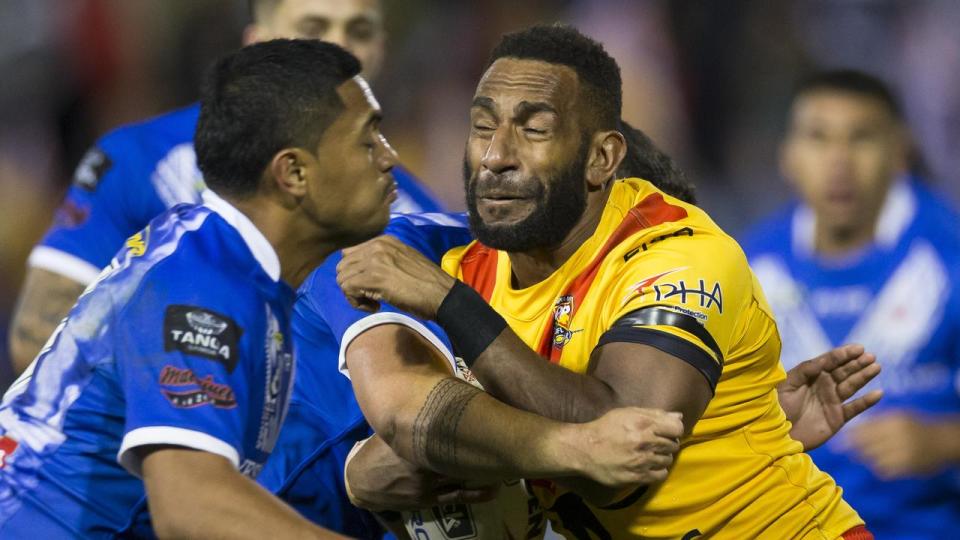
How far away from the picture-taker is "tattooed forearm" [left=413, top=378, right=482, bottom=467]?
3.48 metres

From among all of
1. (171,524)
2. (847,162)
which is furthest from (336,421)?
(847,162)

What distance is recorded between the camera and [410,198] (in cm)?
543

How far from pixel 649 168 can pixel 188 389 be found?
5.70 feet

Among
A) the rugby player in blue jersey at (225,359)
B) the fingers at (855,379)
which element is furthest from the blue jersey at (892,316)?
the rugby player in blue jersey at (225,359)

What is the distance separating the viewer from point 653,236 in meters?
3.76

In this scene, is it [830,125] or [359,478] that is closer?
[359,478]

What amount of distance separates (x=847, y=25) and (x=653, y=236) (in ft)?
15.3

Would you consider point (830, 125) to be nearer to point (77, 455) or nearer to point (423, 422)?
point (423, 422)

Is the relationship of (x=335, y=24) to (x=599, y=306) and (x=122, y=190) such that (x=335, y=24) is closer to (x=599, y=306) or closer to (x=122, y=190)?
(x=122, y=190)

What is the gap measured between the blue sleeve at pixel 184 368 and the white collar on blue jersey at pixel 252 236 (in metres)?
0.23

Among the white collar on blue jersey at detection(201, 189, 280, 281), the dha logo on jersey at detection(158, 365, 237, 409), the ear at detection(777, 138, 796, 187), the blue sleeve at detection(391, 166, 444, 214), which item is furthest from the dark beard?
the ear at detection(777, 138, 796, 187)

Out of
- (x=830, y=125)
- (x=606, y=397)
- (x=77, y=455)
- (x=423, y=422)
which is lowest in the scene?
(x=77, y=455)

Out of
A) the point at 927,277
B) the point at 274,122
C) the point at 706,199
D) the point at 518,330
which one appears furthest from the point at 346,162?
the point at 706,199

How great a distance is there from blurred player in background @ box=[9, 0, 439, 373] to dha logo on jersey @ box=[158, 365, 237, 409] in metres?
2.34
